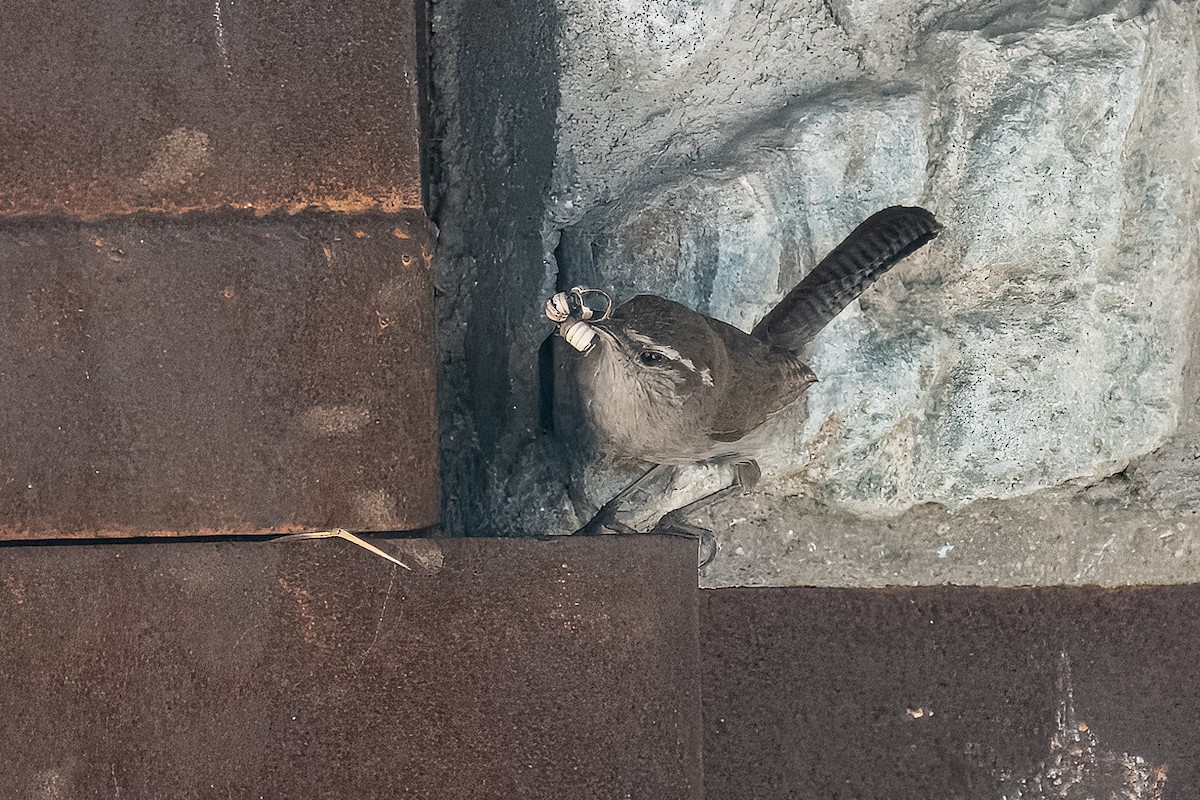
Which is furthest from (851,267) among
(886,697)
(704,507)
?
(886,697)

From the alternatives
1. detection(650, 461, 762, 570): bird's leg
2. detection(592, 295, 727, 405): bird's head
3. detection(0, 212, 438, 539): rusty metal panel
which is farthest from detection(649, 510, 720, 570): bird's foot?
detection(0, 212, 438, 539): rusty metal panel

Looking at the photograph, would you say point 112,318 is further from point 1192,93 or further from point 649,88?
point 1192,93

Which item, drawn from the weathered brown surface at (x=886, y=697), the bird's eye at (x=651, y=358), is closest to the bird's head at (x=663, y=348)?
the bird's eye at (x=651, y=358)

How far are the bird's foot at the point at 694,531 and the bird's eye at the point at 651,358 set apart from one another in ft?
1.21

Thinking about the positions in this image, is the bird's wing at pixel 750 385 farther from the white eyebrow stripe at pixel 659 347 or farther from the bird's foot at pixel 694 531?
the bird's foot at pixel 694 531

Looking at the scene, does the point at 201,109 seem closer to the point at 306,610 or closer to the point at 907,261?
the point at 306,610

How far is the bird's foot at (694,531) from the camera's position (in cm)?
166

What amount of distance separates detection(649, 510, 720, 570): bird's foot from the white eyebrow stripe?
0.38 meters

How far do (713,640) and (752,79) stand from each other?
91 centimetres

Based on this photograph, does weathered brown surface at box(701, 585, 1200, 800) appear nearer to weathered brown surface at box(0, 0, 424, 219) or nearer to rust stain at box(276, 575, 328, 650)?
rust stain at box(276, 575, 328, 650)

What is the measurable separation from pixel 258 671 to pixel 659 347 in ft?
2.19

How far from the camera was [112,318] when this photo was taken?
4.52ft

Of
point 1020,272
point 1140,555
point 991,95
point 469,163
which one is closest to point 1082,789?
point 1140,555

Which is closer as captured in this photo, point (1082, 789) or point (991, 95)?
point (991, 95)
